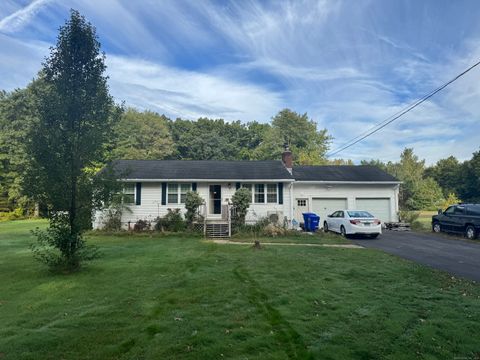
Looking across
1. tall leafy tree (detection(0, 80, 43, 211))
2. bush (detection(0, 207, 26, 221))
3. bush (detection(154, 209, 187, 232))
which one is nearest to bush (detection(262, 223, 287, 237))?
bush (detection(154, 209, 187, 232))

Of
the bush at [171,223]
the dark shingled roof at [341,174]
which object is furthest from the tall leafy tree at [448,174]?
the bush at [171,223]

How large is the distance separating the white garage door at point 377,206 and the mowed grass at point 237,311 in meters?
12.7

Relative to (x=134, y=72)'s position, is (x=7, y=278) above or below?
below

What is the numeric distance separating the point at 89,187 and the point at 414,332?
7.95 metres

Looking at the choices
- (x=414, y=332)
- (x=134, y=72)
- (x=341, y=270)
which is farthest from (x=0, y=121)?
(x=414, y=332)

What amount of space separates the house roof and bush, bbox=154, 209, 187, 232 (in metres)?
2.28

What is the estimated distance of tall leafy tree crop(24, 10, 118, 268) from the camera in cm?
788

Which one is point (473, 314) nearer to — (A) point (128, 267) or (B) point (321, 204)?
(A) point (128, 267)

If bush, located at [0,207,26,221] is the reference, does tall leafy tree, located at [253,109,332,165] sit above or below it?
above

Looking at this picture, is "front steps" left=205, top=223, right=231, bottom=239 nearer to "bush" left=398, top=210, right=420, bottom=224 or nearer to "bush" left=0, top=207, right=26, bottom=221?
"bush" left=398, top=210, right=420, bottom=224

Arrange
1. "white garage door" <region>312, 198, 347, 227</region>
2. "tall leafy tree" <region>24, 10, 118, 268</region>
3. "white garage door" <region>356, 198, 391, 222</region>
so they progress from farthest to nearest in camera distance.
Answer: "white garage door" <region>356, 198, 391, 222</region>, "white garage door" <region>312, 198, 347, 227</region>, "tall leafy tree" <region>24, 10, 118, 268</region>

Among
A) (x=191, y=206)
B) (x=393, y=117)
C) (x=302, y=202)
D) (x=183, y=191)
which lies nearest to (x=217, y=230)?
(x=191, y=206)

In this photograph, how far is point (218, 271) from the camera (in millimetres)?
8297

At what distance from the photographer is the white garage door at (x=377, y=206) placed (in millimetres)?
21500
